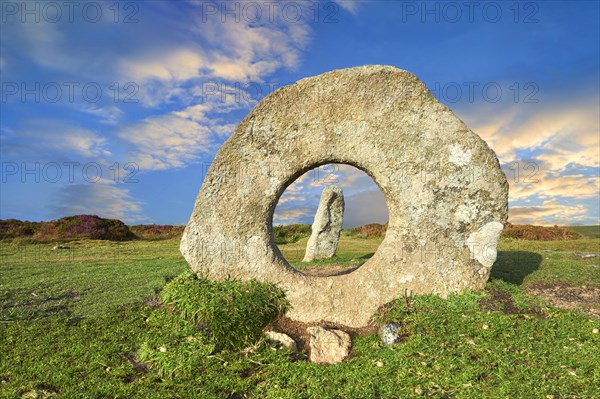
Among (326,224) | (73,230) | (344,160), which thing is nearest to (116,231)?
(73,230)

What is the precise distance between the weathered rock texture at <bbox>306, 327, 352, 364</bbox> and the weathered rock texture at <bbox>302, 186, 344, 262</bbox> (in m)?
8.64

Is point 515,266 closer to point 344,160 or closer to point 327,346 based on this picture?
point 344,160

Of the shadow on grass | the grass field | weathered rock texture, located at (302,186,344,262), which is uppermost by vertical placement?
weathered rock texture, located at (302,186,344,262)

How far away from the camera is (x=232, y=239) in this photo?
27.9 feet

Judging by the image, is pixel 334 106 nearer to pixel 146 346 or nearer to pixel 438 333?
pixel 438 333

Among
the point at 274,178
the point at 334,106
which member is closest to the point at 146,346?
the point at 274,178

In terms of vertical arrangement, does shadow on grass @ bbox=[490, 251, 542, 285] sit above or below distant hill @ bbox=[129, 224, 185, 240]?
below

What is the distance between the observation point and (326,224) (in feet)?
53.1

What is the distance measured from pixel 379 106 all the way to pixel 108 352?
6.79 metres

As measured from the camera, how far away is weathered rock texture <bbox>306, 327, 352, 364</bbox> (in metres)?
6.96

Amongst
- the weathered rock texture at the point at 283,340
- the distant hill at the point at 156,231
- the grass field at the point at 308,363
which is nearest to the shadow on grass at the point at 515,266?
the grass field at the point at 308,363

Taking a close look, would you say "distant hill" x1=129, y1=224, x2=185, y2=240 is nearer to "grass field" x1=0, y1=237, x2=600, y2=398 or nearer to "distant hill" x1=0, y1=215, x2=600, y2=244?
"distant hill" x1=0, y1=215, x2=600, y2=244

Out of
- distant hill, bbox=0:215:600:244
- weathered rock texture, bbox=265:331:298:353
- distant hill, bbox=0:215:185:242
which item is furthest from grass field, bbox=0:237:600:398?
distant hill, bbox=0:215:185:242

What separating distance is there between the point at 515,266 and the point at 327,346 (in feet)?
29.1
